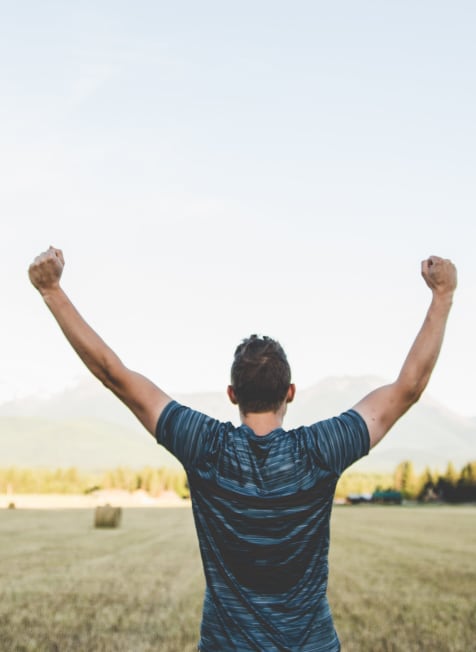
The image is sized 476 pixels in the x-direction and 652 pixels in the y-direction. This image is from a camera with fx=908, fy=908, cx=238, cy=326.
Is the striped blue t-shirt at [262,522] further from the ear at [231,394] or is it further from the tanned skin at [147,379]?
the ear at [231,394]

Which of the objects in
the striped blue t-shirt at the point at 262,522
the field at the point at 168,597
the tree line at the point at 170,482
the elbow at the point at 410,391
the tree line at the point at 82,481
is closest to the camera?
the striped blue t-shirt at the point at 262,522

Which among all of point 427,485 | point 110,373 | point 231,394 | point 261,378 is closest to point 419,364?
point 261,378

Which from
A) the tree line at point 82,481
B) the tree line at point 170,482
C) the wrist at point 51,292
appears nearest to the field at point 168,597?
the wrist at point 51,292

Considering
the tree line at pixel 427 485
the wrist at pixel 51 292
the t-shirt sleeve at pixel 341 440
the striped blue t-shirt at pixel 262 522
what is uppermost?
the tree line at pixel 427 485

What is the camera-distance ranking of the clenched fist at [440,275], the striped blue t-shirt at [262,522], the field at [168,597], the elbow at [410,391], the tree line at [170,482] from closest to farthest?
the striped blue t-shirt at [262,522] → the elbow at [410,391] → the clenched fist at [440,275] → the field at [168,597] → the tree line at [170,482]

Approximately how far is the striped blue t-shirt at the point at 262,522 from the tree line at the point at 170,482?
10634 cm

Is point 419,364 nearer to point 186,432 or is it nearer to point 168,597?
point 186,432

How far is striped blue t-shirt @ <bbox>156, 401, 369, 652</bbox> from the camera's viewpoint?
115 inches

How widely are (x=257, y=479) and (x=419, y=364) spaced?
2.31 ft

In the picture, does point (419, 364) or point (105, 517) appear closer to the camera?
point (419, 364)

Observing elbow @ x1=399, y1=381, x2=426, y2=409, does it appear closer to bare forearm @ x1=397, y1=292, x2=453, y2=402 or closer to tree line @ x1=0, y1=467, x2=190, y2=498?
bare forearm @ x1=397, y1=292, x2=453, y2=402

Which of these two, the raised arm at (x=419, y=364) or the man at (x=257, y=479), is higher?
the raised arm at (x=419, y=364)

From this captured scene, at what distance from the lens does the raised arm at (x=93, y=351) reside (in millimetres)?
3035

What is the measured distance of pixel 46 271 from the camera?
3094mm
